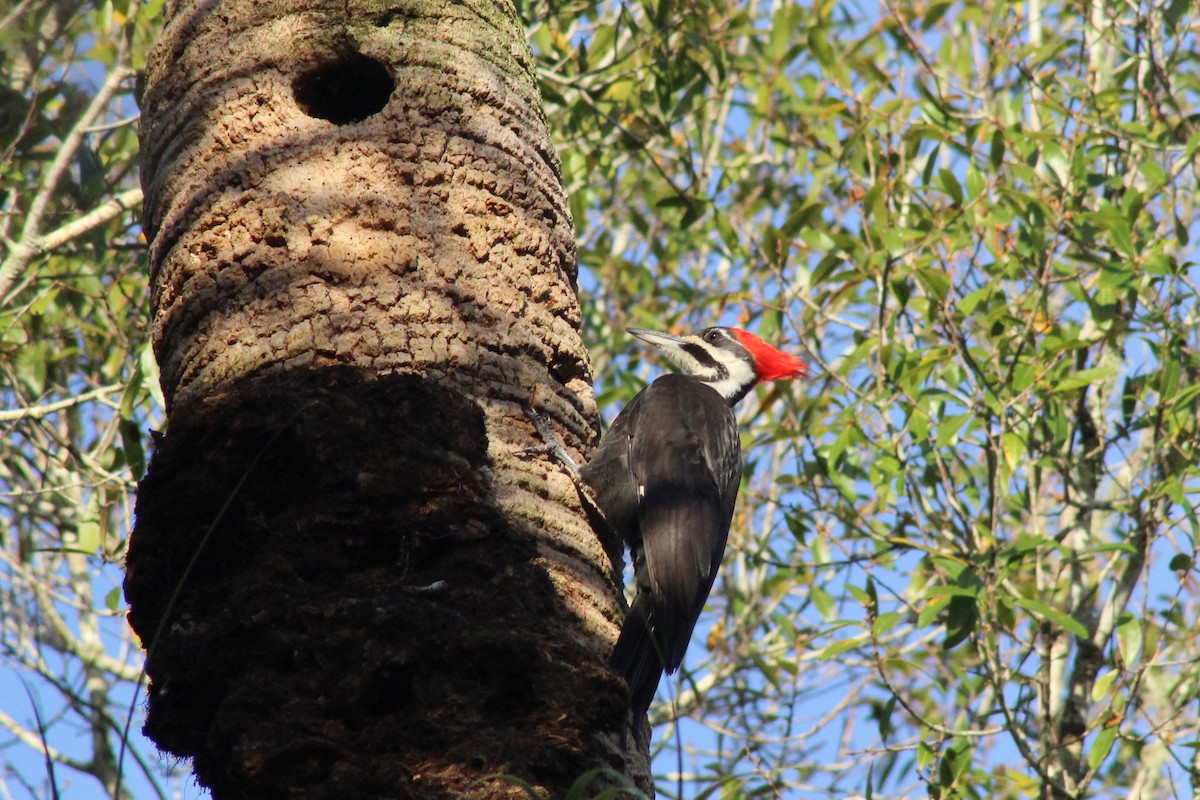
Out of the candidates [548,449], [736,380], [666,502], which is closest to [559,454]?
[548,449]

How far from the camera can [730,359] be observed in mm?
5219

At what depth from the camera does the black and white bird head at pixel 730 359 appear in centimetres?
516

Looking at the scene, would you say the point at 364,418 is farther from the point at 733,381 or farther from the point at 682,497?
the point at 733,381

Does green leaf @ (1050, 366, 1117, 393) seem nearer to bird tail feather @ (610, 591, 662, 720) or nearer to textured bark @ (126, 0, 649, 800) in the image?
textured bark @ (126, 0, 649, 800)

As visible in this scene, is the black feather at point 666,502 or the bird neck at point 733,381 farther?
the bird neck at point 733,381

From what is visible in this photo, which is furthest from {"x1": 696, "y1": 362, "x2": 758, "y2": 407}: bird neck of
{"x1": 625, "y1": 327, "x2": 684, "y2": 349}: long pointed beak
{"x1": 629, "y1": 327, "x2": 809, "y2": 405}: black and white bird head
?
{"x1": 625, "y1": 327, "x2": 684, "y2": 349}: long pointed beak

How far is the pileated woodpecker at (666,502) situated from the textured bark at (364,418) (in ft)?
0.57

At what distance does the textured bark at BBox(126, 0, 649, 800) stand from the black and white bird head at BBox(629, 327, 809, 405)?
183cm

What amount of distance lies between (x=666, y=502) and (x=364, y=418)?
4.51 feet

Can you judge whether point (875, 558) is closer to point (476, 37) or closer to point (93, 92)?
point (476, 37)

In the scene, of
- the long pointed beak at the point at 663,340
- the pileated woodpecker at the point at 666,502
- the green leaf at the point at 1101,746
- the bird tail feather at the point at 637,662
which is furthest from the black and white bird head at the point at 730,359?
the bird tail feather at the point at 637,662

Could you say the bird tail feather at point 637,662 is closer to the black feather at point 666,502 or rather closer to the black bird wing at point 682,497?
the black feather at point 666,502

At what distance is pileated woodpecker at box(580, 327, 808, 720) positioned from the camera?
9.70 ft

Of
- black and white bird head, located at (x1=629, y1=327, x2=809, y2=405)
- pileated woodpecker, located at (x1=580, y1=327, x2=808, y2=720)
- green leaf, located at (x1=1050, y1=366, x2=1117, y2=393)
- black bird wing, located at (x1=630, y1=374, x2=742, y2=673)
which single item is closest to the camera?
pileated woodpecker, located at (x1=580, y1=327, x2=808, y2=720)
